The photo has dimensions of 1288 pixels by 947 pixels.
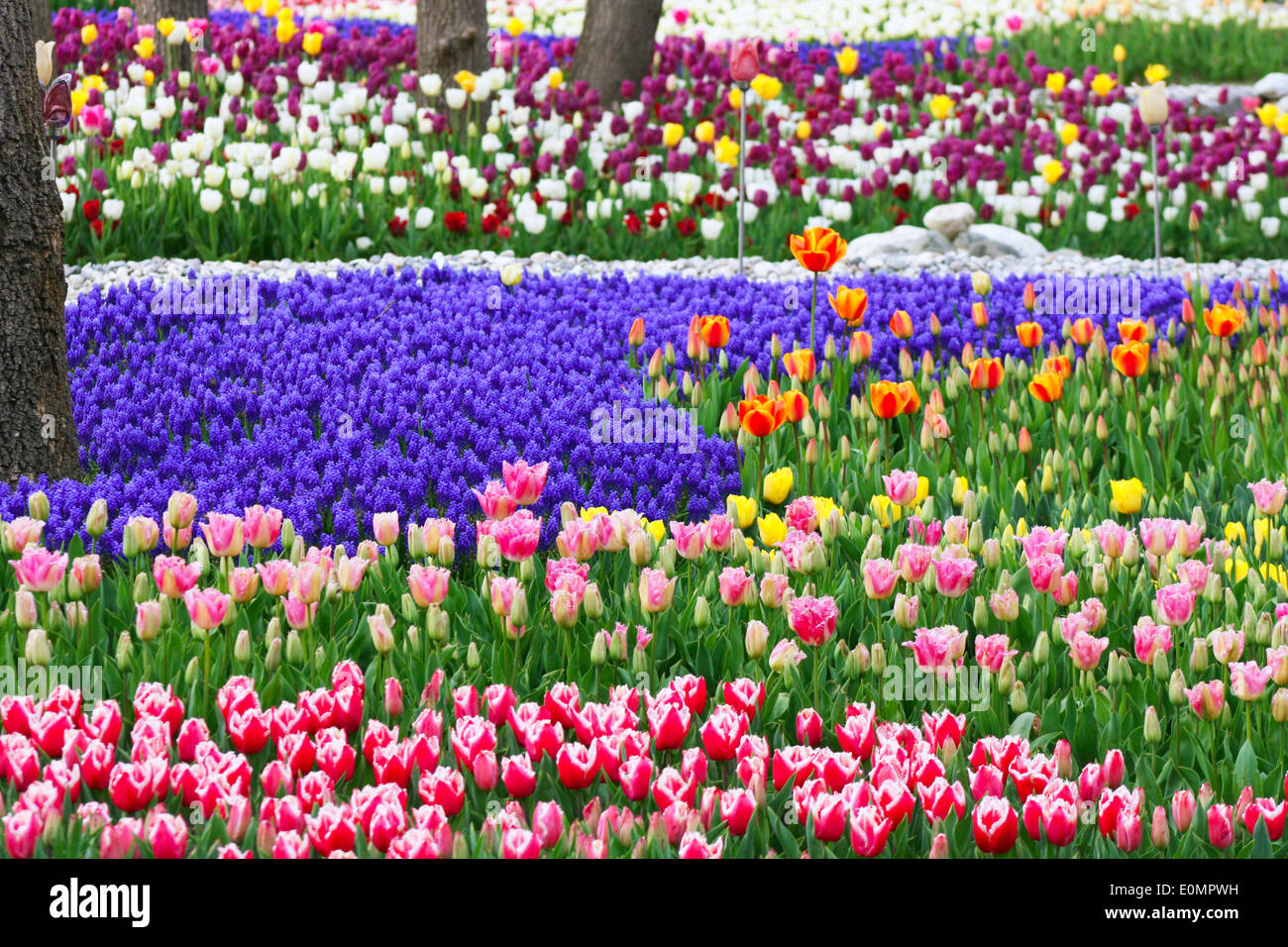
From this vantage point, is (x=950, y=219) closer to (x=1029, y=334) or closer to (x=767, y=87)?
(x=767, y=87)

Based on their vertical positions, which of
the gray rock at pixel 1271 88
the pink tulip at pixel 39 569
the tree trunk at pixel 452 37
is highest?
the tree trunk at pixel 452 37

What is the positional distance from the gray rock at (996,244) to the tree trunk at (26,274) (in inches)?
268

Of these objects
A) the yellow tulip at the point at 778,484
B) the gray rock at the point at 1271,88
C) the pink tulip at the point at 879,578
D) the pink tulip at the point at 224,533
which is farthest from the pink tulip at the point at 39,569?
the gray rock at the point at 1271,88

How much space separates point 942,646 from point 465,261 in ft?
Answer: 20.3

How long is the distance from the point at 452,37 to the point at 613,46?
188cm

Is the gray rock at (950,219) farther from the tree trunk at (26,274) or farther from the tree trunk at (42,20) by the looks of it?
the tree trunk at (26,274)

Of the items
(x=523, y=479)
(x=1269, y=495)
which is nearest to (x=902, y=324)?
(x=1269, y=495)

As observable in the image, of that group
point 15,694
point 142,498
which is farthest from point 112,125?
point 15,694

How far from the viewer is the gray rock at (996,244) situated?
9906mm

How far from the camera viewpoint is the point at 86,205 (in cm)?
804

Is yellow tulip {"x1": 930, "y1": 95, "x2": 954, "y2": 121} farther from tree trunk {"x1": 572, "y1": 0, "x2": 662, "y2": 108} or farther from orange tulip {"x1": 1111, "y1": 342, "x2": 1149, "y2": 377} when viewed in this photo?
orange tulip {"x1": 1111, "y1": 342, "x2": 1149, "y2": 377}

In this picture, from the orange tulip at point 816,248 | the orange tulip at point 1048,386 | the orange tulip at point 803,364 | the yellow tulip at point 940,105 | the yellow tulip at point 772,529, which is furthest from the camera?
the yellow tulip at point 940,105

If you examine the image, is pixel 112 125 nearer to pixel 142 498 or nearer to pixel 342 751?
pixel 142 498

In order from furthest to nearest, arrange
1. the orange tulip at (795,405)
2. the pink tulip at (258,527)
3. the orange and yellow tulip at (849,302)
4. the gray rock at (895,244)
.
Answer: the gray rock at (895,244) → the orange and yellow tulip at (849,302) → the orange tulip at (795,405) → the pink tulip at (258,527)
